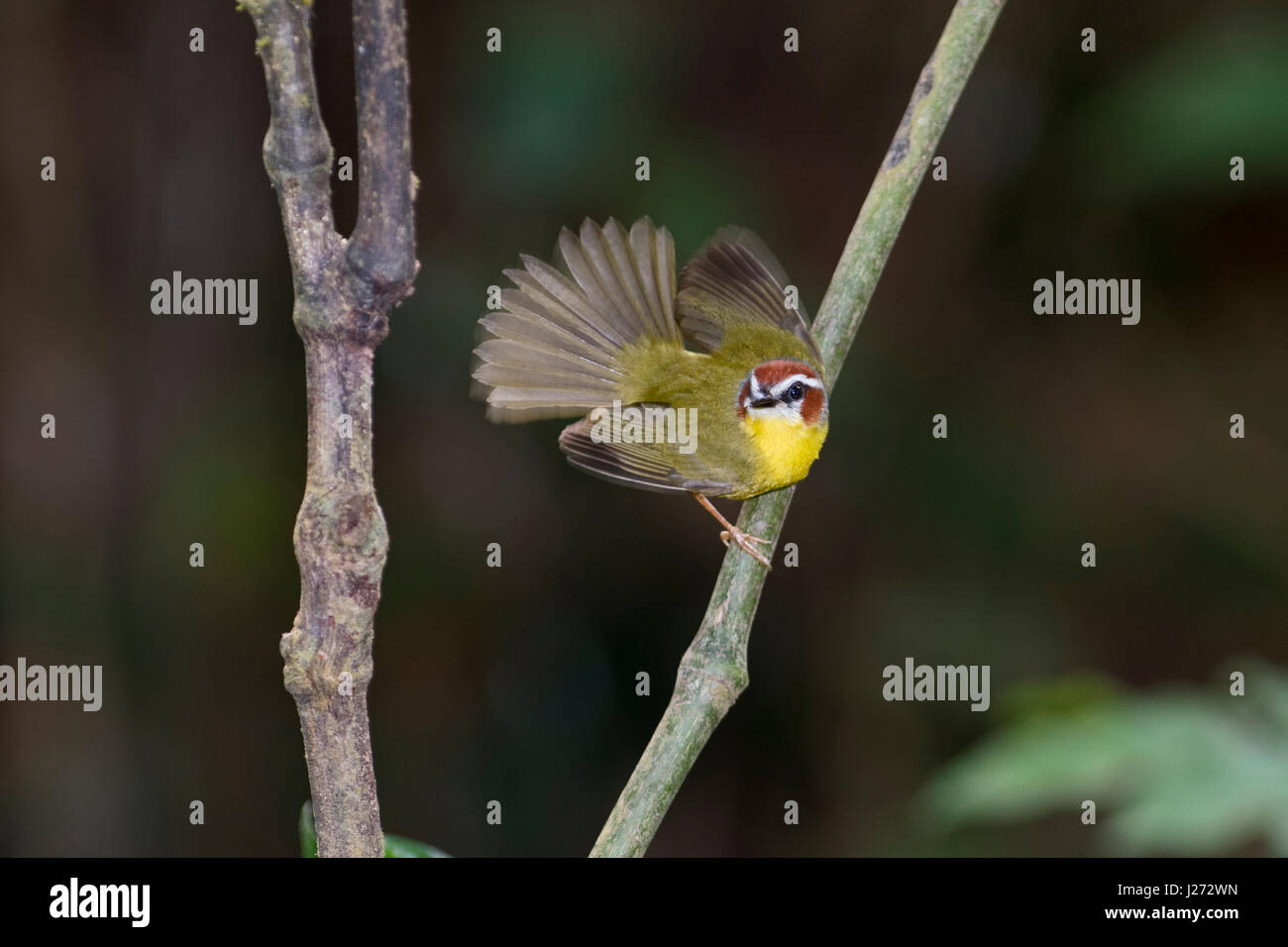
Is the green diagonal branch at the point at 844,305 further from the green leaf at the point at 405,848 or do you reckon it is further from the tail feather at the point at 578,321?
the tail feather at the point at 578,321

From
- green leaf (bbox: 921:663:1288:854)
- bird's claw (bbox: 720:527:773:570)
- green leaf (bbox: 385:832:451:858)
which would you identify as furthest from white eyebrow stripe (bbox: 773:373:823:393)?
green leaf (bbox: 385:832:451:858)

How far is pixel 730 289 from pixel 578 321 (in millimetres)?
291

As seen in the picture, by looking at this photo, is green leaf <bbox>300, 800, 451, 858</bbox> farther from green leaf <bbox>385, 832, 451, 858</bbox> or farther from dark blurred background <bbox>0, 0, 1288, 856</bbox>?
dark blurred background <bbox>0, 0, 1288, 856</bbox>

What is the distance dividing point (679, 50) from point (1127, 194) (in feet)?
4.67

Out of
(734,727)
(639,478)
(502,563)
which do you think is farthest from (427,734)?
(639,478)

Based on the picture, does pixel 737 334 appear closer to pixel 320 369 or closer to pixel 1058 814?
pixel 320 369

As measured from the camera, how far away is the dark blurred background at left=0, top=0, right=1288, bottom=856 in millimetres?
3758

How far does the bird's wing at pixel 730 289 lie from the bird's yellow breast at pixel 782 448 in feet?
0.63

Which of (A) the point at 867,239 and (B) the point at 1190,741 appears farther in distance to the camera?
(B) the point at 1190,741

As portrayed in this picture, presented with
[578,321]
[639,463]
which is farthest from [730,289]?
[639,463]

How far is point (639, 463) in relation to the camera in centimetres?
220

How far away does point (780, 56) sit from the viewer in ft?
14.0

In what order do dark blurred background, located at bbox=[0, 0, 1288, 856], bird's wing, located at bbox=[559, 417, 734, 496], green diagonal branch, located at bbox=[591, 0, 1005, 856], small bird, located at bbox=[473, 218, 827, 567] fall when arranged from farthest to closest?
dark blurred background, located at bbox=[0, 0, 1288, 856]
small bird, located at bbox=[473, 218, 827, 567]
bird's wing, located at bbox=[559, 417, 734, 496]
green diagonal branch, located at bbox=[591, 0, 1005, 856]

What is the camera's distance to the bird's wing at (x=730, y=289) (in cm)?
232
